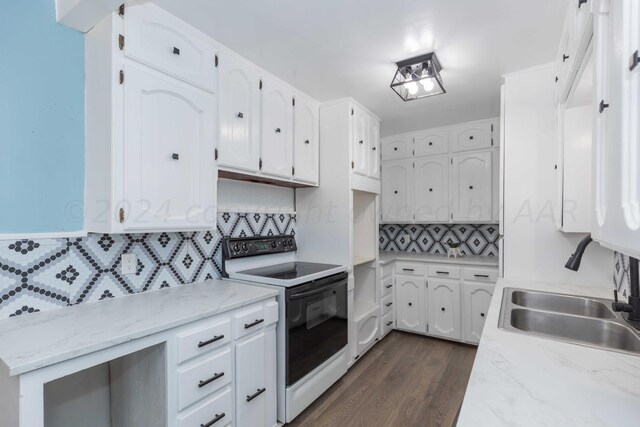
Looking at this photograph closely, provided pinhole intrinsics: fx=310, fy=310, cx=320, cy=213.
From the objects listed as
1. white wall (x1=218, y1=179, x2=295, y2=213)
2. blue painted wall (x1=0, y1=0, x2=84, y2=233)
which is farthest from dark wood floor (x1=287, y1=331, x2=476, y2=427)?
blue painted wall (x1=0, y1=0, x2=84, y2=233)

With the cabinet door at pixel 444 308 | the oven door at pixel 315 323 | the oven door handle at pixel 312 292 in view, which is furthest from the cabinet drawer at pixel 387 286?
the oven door handle at pixel 312 292

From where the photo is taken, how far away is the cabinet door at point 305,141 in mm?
2590

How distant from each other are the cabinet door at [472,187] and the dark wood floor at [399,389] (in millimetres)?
1400

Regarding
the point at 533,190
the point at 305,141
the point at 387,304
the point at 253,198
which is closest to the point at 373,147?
the point at 305,141

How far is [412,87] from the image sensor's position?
A: 227cm

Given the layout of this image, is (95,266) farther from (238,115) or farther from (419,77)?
(419,77)

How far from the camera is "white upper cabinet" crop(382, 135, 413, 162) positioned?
381cm

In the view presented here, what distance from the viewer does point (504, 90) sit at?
7.64ft

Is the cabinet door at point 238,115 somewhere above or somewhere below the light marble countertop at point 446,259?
above

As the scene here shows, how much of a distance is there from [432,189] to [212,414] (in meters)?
3.10

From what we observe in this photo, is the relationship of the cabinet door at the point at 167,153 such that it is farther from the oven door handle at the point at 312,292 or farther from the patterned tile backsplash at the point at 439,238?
the patterned tile backsplash at the point at 439,238

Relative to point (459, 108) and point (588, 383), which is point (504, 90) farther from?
point (588, 383)

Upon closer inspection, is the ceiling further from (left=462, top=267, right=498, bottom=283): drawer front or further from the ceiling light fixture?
(left=462, top=267, right=498, bottom=283): drawer front

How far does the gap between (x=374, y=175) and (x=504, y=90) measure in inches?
51.5
